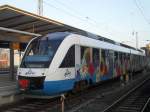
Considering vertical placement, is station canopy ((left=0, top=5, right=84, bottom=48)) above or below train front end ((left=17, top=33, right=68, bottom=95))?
above

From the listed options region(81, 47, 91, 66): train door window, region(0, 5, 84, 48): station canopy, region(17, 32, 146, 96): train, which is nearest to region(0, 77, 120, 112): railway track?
region(17, 32, 146, 96): train

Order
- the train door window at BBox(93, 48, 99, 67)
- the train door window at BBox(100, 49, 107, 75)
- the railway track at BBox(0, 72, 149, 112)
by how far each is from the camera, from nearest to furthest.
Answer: the railway track at BBox(0, 72, 149, 112)
the train door window at BBox(93, 48, 99, 67)
the train door window at BBox(100, 49, 107, 75)

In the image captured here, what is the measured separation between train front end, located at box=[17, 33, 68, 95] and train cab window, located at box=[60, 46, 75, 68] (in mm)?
699

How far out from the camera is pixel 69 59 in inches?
593

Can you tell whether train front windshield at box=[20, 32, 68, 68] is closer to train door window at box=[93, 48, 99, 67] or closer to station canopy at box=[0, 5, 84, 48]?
station canopy at box=[0, 5, 84, 48]

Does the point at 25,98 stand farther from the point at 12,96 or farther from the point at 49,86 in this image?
the point at 49,86

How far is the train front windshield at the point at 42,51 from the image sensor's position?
14102 millimetres

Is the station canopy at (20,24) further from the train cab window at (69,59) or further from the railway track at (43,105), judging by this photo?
the railway track at (43,105)

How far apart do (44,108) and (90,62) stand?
18.3ft

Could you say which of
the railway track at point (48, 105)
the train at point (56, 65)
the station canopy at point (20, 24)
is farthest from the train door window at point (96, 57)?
the railway track at point (48, 105)

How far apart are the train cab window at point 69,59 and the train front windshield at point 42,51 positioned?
2.32 feet

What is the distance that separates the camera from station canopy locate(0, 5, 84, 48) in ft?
52.3

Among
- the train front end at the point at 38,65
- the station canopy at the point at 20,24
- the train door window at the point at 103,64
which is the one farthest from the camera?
the train door window at the point at 103,64

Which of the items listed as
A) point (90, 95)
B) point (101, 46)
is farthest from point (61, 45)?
point (101, 46)
